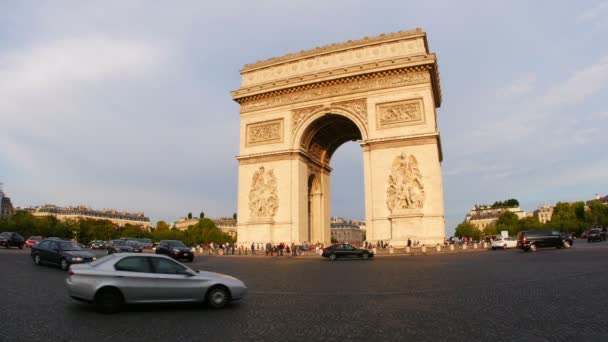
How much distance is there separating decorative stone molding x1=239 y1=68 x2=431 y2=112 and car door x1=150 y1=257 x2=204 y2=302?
83.2 feet

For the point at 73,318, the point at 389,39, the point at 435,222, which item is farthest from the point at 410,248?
the point at 73,318

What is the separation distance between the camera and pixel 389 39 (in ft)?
101

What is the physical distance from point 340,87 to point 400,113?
528 cm

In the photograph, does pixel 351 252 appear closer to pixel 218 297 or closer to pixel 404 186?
pixel 404 186

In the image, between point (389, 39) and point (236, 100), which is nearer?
point (389, 39)

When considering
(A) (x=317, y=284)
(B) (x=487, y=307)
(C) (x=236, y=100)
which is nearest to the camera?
(B) (x=487, y=307)

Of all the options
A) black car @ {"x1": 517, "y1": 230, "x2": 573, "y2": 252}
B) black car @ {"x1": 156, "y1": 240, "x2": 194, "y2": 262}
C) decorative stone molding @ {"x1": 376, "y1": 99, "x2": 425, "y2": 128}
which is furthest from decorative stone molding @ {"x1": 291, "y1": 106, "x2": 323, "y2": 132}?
black car @ {"x1": 517, "y1": 230, "x2": 573, "y2": 252}

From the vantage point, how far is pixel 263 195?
3259 cm

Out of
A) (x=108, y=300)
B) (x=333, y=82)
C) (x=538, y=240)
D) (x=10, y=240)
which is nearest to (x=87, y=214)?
(x=10, y=240)

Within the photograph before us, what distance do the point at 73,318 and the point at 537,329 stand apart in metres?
6.70

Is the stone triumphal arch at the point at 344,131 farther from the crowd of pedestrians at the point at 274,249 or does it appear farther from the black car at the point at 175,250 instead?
the black car at the point at 175,250

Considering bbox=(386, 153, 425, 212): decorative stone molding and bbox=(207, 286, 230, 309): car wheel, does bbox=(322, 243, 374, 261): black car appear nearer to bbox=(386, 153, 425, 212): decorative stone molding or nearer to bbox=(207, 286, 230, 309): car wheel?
bbox=(386, 153, 425, 212): decorative stone molding

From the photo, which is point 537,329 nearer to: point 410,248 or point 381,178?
point 410,248

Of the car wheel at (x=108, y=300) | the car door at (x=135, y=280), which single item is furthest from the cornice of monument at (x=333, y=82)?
the car wheel at (x=108, y=300)
